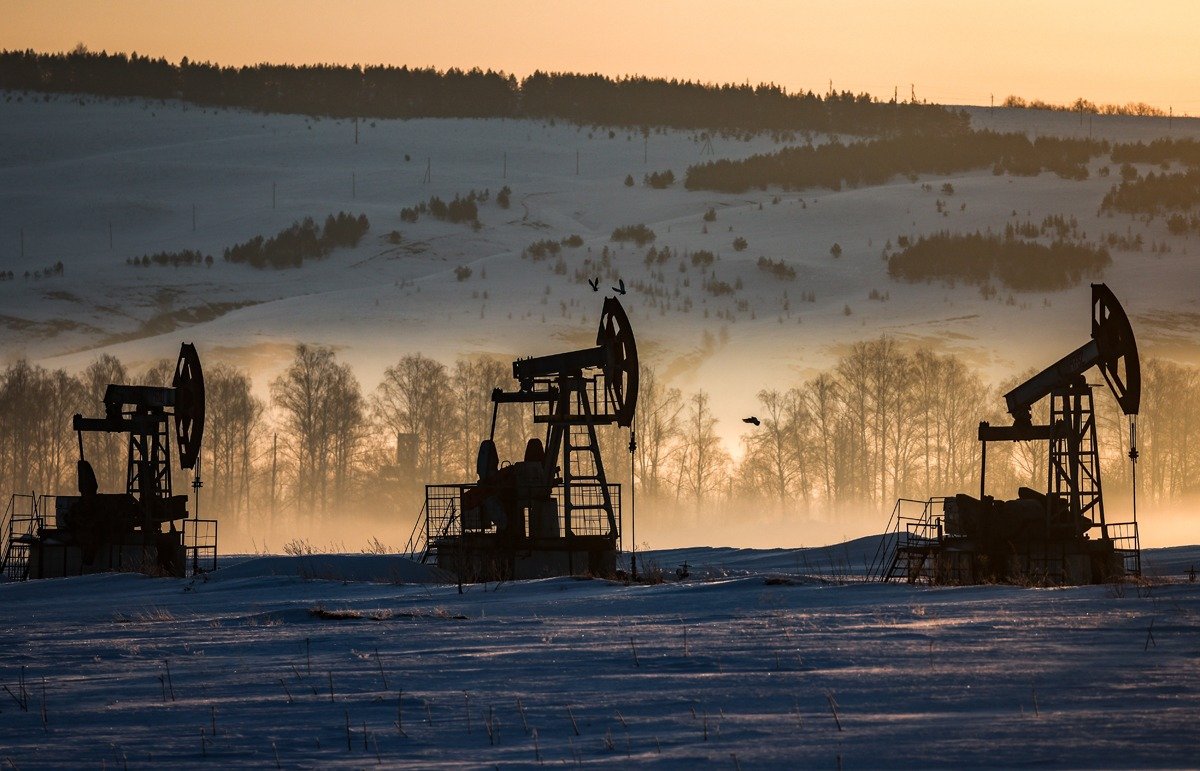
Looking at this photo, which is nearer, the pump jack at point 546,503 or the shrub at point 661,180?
the pump jack at point 546,503

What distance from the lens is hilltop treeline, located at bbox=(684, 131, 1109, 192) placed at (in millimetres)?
137500

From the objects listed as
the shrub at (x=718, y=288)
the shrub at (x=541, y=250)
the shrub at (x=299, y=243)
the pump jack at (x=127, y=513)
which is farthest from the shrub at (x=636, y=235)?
A: the pump jack at (x=127, y=513)

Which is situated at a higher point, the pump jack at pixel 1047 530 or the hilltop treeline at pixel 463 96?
the hilltop treeline at pixel 463 96

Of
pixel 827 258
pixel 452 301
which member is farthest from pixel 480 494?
pixel 827 258

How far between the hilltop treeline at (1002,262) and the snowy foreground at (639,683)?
3422 inches

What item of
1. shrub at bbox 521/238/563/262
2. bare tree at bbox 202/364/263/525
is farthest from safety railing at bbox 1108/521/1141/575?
shrub at bbox 521/238/563/262

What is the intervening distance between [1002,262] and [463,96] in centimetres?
9416

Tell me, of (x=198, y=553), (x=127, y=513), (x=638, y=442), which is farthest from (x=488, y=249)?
(x=127, y=513)

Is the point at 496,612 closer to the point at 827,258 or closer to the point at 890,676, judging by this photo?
the point at 890,676

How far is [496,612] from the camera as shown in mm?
18625

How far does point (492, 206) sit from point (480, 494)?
10244 cm

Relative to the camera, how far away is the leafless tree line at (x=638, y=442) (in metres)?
71.9

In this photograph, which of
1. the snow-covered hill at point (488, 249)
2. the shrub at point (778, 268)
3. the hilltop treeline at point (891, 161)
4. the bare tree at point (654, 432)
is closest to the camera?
the bare tree at point (654, 432)

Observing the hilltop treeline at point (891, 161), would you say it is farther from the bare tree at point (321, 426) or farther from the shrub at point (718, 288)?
the bare tree at point (321, 426)
